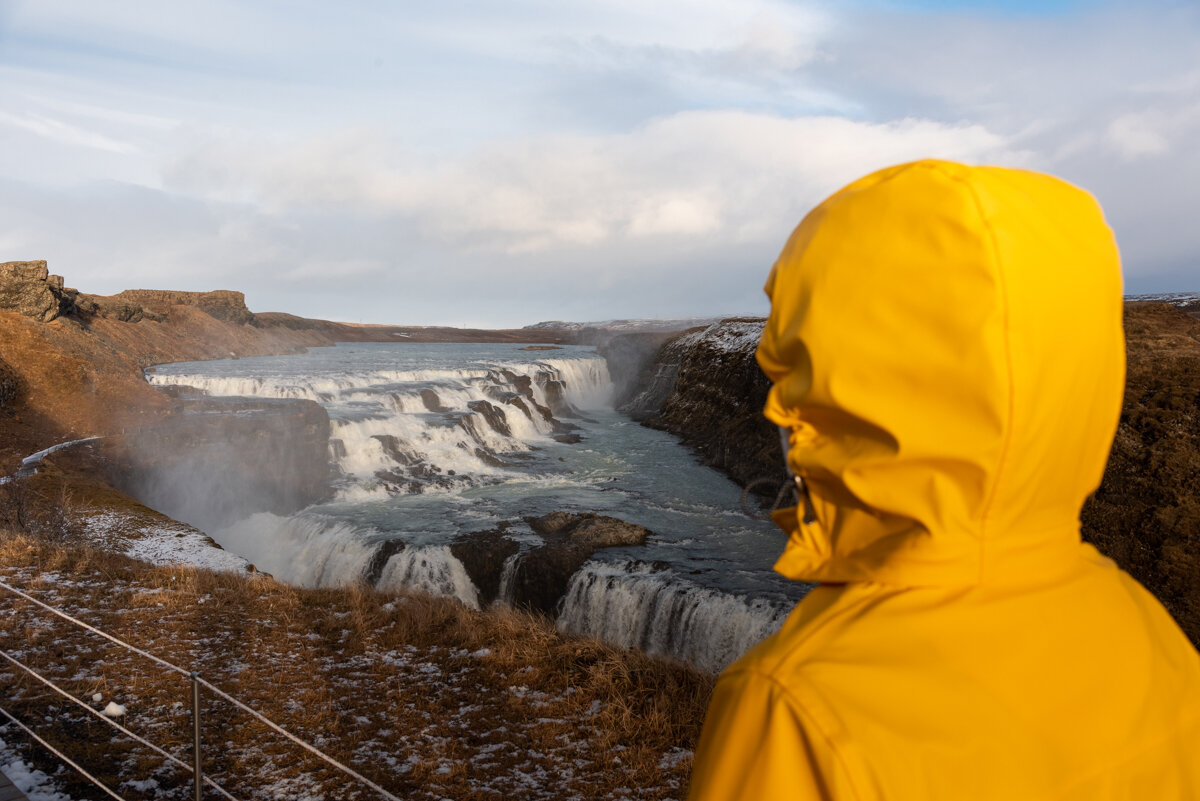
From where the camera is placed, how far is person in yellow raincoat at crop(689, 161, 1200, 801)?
2.86 feet

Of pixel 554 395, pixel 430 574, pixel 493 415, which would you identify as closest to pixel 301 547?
pixel 430 574

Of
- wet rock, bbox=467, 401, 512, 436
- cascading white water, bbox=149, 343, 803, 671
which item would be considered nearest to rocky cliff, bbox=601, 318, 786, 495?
cascading white water, bbox=149, 343, 803, 671

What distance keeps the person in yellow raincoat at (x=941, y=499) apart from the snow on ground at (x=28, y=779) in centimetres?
662

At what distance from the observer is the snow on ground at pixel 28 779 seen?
5434 mm

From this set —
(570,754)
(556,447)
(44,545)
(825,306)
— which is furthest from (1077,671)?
(556,447)

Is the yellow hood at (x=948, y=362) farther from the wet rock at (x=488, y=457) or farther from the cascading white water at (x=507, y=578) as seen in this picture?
the wet rock at (x=488, y=457)

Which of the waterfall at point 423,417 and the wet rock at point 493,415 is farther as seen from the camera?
the wet rock at point 493,415

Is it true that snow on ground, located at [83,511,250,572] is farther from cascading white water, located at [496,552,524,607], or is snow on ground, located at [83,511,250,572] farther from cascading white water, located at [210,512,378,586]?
cascading white water, located at [496,552,524,607]

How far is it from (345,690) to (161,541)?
23.1 ft

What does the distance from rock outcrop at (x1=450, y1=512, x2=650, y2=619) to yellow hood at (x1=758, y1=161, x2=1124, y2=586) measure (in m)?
11.7

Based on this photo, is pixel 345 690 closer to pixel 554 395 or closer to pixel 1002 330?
pixel 1002 330

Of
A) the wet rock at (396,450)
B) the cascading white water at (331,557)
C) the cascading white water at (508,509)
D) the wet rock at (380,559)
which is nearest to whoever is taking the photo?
the cascading white water at (508,509)

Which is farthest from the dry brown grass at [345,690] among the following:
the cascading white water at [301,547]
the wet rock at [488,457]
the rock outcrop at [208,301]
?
the rock outcrop at [208,301]

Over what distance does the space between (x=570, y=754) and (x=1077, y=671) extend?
21.3 feet
